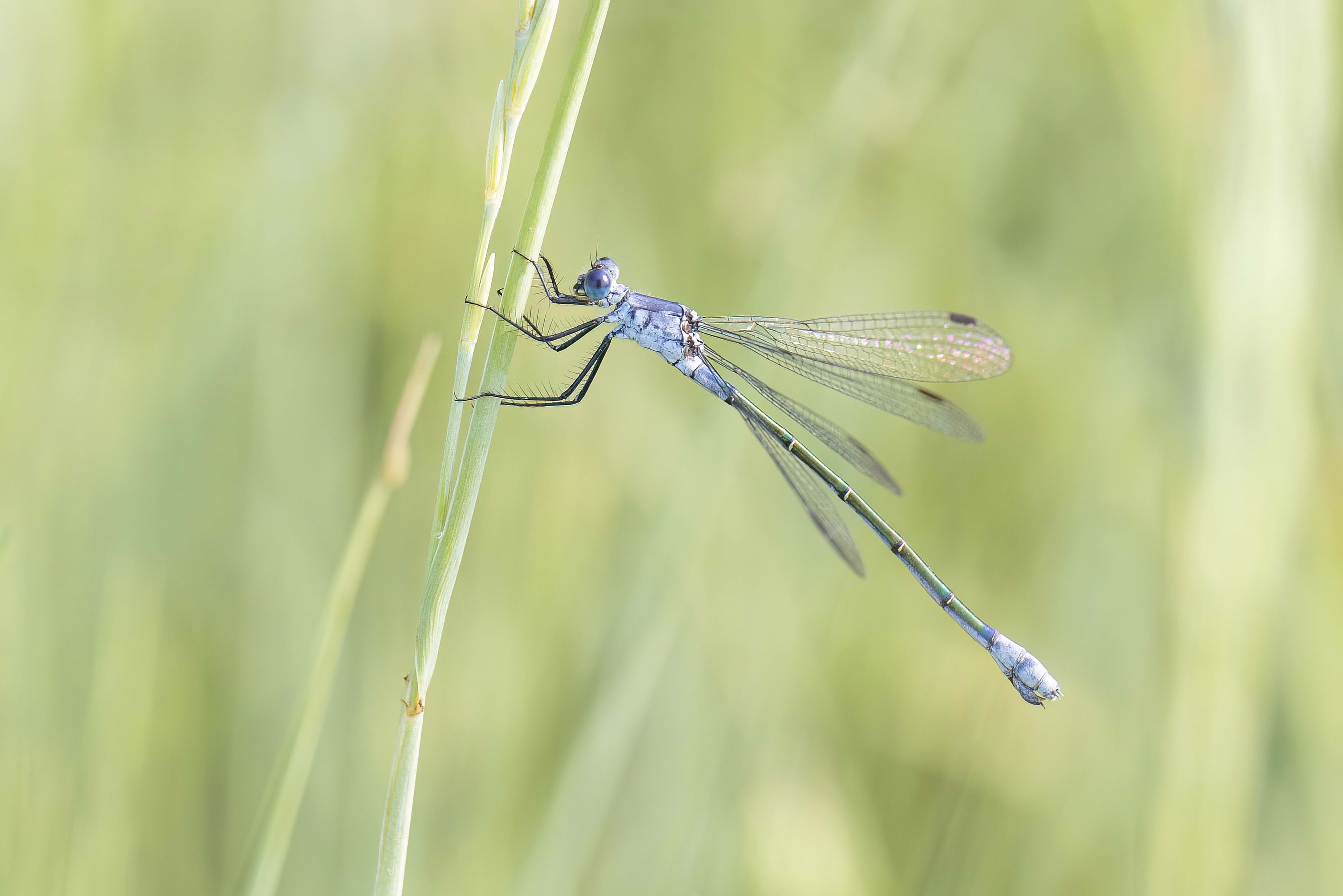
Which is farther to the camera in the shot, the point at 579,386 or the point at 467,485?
the point at 579,386

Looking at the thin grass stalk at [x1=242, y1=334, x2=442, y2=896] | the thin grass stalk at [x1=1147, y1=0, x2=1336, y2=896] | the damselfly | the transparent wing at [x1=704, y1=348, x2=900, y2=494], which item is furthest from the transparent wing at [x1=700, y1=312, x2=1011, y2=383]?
the thin grass stalk at [x1=242, y1=334, x2=442, y2=896]

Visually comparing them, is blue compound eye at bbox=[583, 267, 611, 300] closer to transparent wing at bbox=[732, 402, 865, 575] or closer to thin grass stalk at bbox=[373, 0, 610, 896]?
transparent wing at bbox=[732, 402, 865, 575]

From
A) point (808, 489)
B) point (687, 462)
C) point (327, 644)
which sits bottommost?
point (327, 644)

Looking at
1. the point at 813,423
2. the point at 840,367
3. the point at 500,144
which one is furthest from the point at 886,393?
the point at 500,144

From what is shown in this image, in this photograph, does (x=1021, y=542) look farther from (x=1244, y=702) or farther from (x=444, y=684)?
(x=444, y=684)

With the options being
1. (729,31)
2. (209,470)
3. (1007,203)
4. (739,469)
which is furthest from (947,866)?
(729,31)

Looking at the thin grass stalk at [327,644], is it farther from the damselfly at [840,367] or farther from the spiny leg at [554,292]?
the damselfly at [840,367]

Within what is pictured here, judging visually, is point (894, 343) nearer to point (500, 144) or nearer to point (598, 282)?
point (598, 282)
